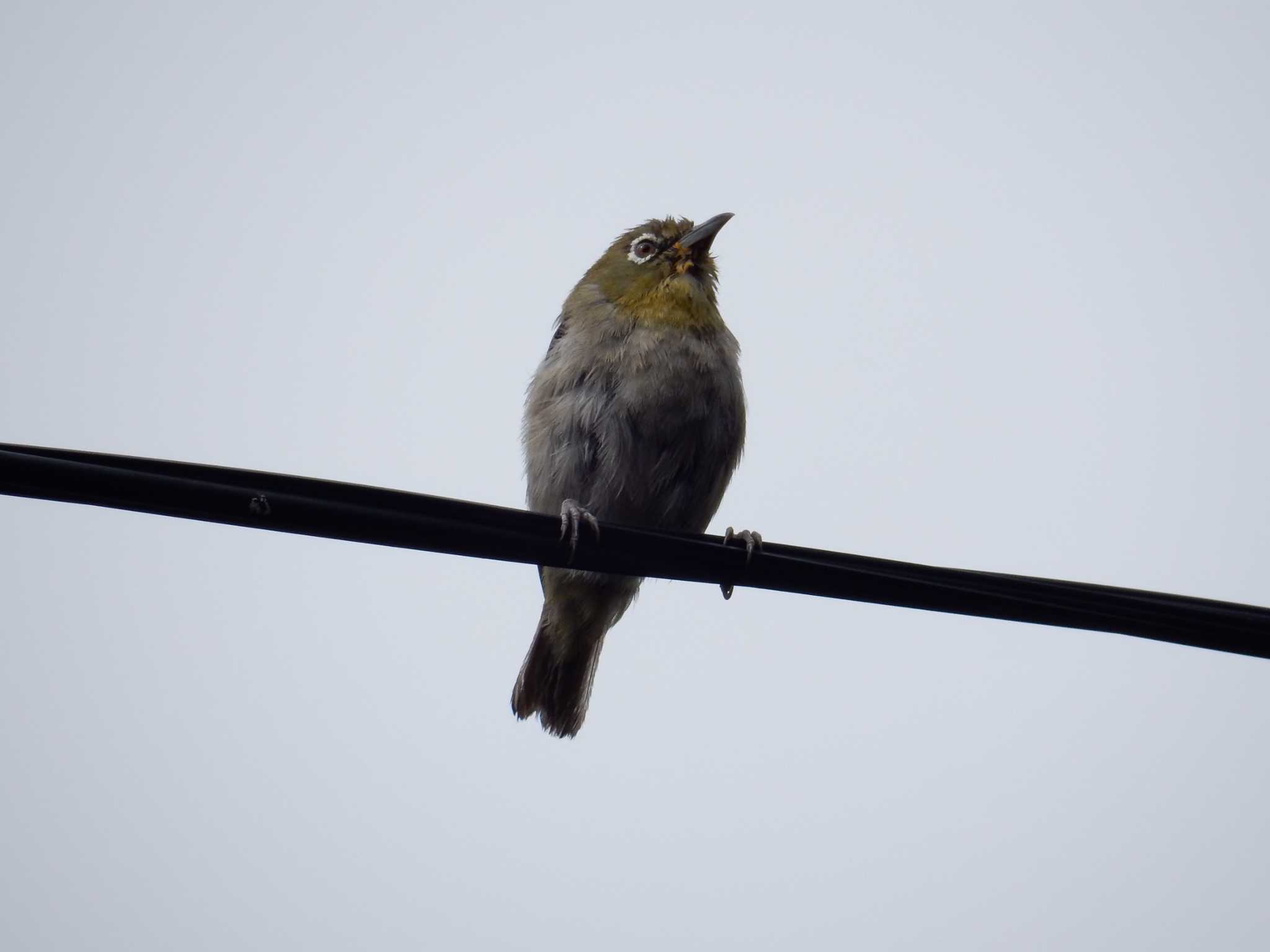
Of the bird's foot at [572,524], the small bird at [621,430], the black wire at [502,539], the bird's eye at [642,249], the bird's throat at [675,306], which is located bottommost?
the black wire at [502,539]

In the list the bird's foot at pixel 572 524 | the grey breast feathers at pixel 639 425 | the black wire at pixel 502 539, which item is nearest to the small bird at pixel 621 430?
the grey breast feathers at pixel 639 425

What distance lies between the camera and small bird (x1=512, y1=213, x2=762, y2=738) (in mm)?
5789

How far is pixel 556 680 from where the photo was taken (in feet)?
21.7

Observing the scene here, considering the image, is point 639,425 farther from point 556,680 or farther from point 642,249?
point 556,680

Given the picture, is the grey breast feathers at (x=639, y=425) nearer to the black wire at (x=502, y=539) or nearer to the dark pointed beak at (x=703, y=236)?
the dark pointed beak at (x=703, y=236)

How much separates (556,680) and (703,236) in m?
2.70

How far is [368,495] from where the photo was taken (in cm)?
330

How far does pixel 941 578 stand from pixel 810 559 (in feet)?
1.30

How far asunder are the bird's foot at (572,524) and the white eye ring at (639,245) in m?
2.04

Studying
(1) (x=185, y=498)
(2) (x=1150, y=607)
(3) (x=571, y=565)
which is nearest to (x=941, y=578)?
(2) (x=1150, y=607)

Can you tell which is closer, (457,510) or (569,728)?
(457,510)

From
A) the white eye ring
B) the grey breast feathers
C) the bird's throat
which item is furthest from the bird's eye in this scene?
the grey breast feathers

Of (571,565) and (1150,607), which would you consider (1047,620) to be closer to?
(1150,607)

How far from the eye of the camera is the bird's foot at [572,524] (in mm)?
3676
